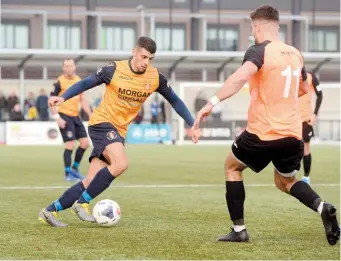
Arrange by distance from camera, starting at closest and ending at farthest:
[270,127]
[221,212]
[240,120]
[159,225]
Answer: [270,127], [159,225], [221,212], [240,120]

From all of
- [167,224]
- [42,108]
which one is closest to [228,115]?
[42,108]

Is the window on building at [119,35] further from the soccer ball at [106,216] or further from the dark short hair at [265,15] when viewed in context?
the dark short hair at [265,15]

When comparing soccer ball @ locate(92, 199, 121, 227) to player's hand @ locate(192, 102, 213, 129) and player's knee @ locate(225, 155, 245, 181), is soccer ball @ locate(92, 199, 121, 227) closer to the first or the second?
player's knee @ locate(225, 155, 245, 181)

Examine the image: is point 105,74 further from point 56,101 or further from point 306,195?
point 306,195

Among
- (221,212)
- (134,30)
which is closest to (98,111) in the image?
(221,212)

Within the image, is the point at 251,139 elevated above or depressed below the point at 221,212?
above

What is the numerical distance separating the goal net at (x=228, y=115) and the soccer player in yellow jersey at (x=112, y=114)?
26.9 metres

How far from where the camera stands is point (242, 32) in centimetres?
5519

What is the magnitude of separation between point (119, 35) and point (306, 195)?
45.9 meters

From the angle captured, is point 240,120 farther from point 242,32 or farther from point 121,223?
point 121,223

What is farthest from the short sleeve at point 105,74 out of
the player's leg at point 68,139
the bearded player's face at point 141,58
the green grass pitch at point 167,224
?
the player's leg at point 68,139

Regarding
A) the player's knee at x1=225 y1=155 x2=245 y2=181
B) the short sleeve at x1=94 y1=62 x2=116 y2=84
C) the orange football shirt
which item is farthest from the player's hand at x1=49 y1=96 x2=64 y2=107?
the orange football shirt

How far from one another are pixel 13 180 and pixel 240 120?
23.8 m

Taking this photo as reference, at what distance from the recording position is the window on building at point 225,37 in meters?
54.8
